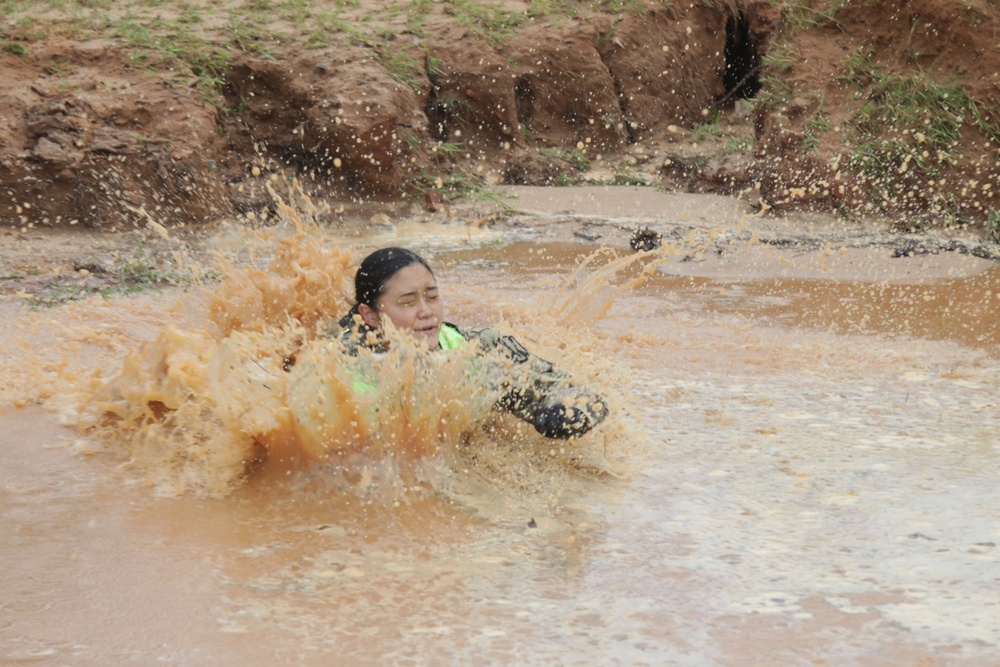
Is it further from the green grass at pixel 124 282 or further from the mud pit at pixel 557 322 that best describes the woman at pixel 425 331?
the green grass at pixel 124 282

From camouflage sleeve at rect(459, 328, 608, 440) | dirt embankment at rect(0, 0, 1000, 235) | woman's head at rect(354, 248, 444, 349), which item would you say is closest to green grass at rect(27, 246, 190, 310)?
dirt embankment at rect(0, 0, 1000, 235)

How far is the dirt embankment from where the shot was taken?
8734 mm

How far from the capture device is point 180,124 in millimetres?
9039

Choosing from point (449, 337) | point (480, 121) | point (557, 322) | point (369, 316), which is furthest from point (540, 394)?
point (480, 121)

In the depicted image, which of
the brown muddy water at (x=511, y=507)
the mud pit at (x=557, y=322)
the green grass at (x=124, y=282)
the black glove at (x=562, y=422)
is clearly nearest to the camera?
the brown muddy water at (x=511, y=507)

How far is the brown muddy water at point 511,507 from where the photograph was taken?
281cm

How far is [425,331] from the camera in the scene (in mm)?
4223

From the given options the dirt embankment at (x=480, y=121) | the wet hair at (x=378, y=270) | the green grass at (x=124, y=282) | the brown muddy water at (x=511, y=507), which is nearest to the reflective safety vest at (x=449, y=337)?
the wet hair at (x=378, y=270)

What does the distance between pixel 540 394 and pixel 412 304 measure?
587 mm

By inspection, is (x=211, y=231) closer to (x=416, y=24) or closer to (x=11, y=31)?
(x=11, y=31)

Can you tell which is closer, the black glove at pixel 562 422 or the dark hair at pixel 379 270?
the black glove at pixel 562 422

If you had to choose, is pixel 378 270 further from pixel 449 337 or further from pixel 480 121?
pixel 480 121

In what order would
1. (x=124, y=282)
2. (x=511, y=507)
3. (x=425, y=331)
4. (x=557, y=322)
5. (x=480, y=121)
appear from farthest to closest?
(x=480, y=121), (x=124, y=282), (x=557, y=322), (x=425, y=331), (x=511, y=507)

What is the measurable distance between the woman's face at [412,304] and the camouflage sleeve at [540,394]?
0.17 metres
